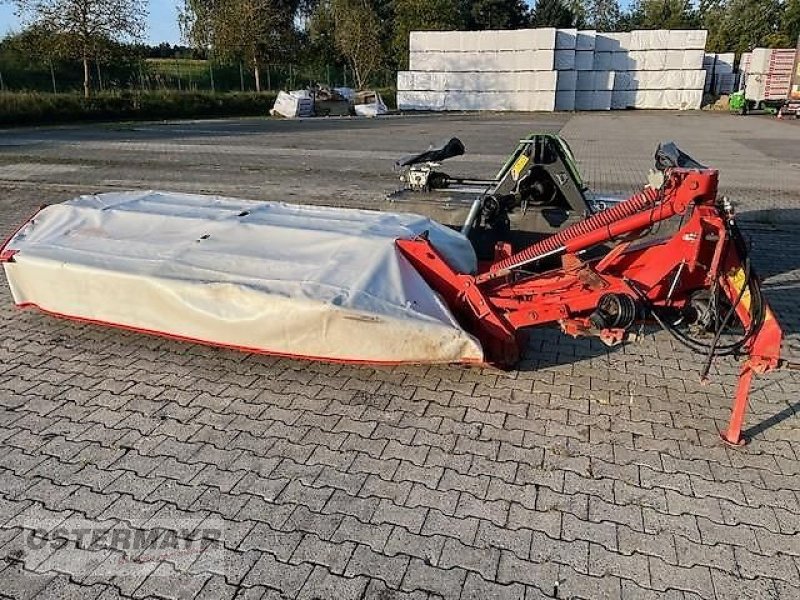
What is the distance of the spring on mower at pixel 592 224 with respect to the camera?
12.4 feet

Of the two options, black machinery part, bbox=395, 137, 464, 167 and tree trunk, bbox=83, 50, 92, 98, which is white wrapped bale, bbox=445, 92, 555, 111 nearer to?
tree trunk, bbox=83, 50, 92, 98

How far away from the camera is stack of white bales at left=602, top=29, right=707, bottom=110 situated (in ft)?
115

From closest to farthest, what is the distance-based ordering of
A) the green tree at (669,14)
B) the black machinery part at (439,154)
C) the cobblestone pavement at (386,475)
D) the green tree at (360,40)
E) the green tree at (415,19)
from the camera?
the cobblestone pavement at (386,475) < the black machinery part at (439,154) < the green tree at (360,40) < the green tree at (415,19) < the green tree at (669,14)

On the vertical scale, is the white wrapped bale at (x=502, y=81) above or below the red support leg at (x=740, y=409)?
above

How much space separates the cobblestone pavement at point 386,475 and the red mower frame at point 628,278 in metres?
0.42

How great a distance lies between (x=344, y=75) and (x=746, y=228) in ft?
124

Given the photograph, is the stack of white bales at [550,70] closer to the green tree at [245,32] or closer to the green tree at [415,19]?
the green tree at [245,32]

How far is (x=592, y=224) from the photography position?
388cm

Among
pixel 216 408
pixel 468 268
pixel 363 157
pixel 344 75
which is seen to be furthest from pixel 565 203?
pixel 344 75

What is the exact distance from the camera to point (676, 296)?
3980 mm

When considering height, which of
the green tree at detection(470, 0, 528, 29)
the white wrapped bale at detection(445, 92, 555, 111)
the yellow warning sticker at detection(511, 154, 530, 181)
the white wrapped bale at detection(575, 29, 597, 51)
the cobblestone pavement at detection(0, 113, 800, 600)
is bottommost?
the cobblestone pavement at detection(0, 113, 800, 600)

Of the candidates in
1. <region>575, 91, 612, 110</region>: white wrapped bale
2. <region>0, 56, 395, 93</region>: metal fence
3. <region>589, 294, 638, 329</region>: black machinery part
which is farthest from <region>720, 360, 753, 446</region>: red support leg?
<region>575, 91, 612, 110</region>: white wrapped bale

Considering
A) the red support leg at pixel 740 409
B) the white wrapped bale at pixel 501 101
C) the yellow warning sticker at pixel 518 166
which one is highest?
the white wrapped bale at pixel 501 101

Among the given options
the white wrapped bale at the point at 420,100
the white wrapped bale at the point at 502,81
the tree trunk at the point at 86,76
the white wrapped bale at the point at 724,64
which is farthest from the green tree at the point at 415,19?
the tree trunk at the point at 86,76
